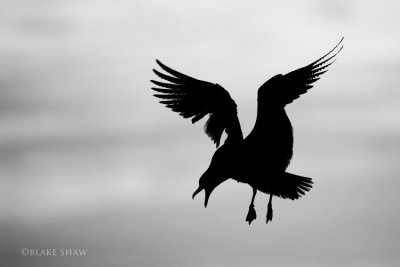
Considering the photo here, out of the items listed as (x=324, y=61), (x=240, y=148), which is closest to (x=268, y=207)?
(x=240, y=148)

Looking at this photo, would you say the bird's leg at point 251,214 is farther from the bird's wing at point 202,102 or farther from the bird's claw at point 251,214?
the bird's wing at point 202,102

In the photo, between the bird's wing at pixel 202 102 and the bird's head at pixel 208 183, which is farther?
the bird's wing at pixel 202 102

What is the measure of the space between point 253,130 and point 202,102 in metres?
1.18

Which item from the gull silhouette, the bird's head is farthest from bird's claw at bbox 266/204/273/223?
the bird's head

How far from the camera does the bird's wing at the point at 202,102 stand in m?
9.47

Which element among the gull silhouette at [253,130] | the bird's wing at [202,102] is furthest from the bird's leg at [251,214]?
the bird's wing at [202,102]

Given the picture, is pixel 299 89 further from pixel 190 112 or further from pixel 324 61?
pixel 190 112

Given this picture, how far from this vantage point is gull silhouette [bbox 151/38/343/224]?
8078 millimetres

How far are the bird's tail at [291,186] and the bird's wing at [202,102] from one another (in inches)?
35.4

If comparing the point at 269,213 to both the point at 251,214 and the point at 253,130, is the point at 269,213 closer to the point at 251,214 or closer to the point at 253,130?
the point at 251,214

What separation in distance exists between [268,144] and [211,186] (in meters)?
1.22

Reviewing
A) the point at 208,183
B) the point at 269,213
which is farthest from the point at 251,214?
the point at 208,183

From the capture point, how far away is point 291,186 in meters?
9.89

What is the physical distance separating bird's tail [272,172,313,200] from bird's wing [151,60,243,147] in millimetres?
900
